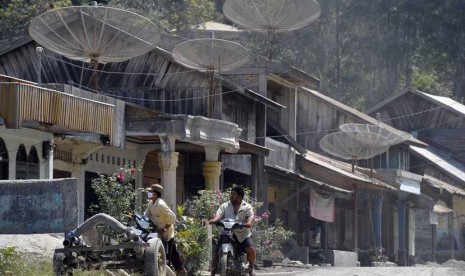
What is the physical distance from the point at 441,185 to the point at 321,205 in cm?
1208

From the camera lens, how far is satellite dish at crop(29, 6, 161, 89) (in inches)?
976

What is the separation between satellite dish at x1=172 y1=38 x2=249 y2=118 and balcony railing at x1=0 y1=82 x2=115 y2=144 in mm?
5200

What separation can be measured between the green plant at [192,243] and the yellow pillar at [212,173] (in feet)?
18.2

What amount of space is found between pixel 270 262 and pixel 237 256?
12662 millimetres

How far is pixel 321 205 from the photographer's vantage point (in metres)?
39.0

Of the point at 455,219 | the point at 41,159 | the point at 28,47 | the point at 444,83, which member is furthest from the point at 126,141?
the point at 444,83

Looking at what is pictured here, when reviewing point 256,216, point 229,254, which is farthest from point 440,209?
point 229,254

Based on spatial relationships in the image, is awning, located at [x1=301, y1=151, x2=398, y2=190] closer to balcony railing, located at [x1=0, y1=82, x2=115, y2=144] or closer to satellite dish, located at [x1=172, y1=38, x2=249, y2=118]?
satellite dish, located at [x1=172, y1=38, x2=249, y2=118]

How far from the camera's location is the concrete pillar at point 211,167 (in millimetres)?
28391

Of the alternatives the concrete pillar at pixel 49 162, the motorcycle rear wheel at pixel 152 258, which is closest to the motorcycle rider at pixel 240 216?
the motorcycle rear wheel at pixel 152 258

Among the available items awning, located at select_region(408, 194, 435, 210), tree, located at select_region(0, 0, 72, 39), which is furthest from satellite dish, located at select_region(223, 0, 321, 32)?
awning, located at select_region(408, 194, 435, 210)

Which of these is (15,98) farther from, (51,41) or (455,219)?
(455,219)

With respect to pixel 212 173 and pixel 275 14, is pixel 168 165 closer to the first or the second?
pixel 212 173

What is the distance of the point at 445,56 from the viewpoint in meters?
68.0
